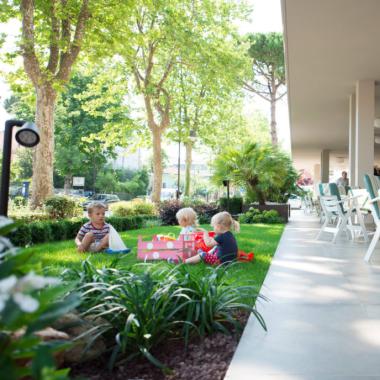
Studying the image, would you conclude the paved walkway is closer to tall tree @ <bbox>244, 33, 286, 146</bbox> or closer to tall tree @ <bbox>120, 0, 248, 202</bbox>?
tall tree @ <bbox>120, 0, 248, 202</bbox>

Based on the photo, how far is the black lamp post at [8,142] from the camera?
3.75 meters

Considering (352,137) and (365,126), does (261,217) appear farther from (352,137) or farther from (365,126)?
(365,126)

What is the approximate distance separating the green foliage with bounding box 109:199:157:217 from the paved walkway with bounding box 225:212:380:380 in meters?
9.30

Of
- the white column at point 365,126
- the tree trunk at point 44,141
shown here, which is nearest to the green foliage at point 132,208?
the tree trunk at point 44,141

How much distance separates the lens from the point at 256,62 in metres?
29.3

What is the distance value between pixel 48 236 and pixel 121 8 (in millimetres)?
7738

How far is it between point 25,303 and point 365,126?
1170 cm

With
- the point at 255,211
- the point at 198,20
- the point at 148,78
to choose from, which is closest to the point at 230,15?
the point at 198,20

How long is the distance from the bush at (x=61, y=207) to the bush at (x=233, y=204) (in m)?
6.64

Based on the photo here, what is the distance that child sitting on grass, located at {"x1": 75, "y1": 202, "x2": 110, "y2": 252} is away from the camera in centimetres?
642

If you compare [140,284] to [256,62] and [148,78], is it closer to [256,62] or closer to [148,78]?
[148,78]

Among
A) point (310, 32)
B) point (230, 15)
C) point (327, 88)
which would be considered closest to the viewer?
point (310, 32)

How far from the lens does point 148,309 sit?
2537 mm

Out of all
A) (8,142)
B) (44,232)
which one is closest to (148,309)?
(8,142)
